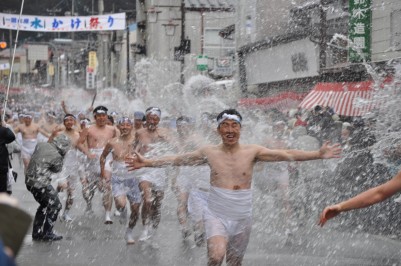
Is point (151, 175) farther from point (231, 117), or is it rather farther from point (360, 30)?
point (360, 30)

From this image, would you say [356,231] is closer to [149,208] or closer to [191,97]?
[149,208]

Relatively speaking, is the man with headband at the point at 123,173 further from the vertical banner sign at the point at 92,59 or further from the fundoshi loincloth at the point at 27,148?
the vertical banner sign at the point at 92,59

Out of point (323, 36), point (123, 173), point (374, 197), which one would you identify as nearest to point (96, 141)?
point (123, 173)

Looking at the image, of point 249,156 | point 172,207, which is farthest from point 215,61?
point 249,156

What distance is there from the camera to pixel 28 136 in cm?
1905

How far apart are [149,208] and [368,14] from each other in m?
10.4

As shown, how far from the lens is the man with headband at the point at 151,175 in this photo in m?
10.5

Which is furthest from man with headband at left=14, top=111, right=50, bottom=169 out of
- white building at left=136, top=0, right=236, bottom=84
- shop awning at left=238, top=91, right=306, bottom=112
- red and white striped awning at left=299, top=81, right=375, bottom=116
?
white building at left=136, top=0, right=236, bottom=84

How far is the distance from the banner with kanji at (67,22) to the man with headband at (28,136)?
504 inches

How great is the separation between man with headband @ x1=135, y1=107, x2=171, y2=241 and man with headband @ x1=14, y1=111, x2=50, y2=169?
8029 millimetres

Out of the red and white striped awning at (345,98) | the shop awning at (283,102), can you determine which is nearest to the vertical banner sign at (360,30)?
the red and white striped awning at (345,98)

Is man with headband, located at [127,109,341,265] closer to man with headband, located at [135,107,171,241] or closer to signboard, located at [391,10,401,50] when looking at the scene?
man with headband, located at [135,107,171,241]

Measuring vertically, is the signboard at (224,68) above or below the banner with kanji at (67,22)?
below

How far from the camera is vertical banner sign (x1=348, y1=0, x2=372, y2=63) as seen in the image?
62.3ft
